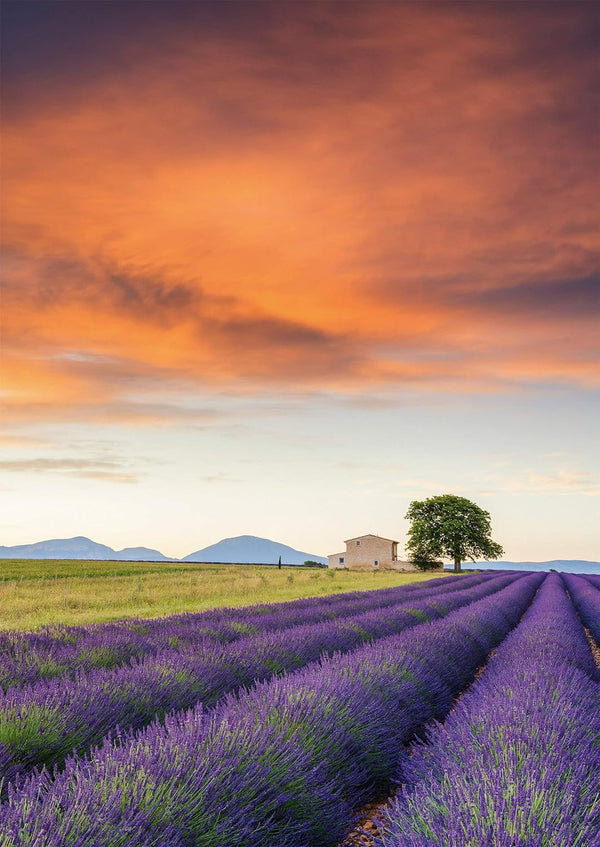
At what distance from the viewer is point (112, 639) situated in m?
6.70

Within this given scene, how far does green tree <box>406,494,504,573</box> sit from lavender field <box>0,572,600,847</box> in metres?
51.5

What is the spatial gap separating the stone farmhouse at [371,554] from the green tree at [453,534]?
6301 millimetres

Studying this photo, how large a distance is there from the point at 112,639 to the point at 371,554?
6103 cm

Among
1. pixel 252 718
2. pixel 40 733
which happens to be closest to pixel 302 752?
pixel 252 718

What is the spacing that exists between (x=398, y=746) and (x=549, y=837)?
2.54 m

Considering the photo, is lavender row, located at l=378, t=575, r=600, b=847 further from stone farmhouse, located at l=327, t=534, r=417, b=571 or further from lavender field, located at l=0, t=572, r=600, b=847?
stone farmhouse, located at l=327, t=534, r=417, b=571

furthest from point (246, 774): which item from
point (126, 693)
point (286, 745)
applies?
point (126, 693)

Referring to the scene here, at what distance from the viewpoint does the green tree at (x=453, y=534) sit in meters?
57.2

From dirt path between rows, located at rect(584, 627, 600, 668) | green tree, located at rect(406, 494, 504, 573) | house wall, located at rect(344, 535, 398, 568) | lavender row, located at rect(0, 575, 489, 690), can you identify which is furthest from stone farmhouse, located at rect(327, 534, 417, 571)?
lavender row, located at rect(0, 575, 489, 690)

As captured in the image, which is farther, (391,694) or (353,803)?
(391,694)

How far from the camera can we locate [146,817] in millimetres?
2207

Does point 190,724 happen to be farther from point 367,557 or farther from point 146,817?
point 367,557

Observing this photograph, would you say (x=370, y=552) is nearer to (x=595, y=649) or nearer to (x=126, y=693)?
(x=595, y=649)

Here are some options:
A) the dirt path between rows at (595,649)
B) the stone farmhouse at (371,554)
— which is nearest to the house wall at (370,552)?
the stone farmhouse at (371,554)
